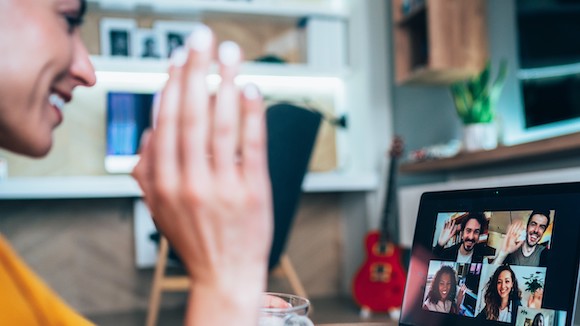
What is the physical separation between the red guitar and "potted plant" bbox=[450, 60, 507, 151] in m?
0.40

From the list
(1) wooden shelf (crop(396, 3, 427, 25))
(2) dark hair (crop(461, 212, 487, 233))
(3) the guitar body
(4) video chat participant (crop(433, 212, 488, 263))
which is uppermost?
(1) wooden shelf (crop(396, 3, 427, 25))

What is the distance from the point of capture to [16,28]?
329mm

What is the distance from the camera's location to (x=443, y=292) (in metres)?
0.60

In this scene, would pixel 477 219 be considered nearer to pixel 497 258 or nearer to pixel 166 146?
pixel 497 258

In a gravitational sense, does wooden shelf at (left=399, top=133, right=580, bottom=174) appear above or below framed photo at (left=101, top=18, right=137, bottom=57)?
below

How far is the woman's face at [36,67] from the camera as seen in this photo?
329mm

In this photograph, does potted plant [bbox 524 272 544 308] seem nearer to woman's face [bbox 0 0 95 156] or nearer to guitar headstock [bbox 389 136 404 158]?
woman's face [bbox 0 0 95 156]

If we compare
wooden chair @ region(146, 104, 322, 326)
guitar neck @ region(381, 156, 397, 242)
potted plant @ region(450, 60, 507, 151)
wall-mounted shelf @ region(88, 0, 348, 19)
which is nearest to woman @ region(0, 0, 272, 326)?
wooden chair @ region(146, 104, 322, 326)

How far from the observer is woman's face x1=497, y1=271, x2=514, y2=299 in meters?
0.54

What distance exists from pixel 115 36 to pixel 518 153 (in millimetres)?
2098

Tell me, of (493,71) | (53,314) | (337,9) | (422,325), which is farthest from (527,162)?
(53,314)

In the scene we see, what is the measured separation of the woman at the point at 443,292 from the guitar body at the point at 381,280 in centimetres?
194

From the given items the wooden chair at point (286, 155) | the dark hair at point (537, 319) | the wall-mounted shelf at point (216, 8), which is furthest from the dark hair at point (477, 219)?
the wall-mounted shelf at point (216, 8)

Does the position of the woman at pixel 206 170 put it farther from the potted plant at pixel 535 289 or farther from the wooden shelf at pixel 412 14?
the wooden shelf at pixel 412 14
